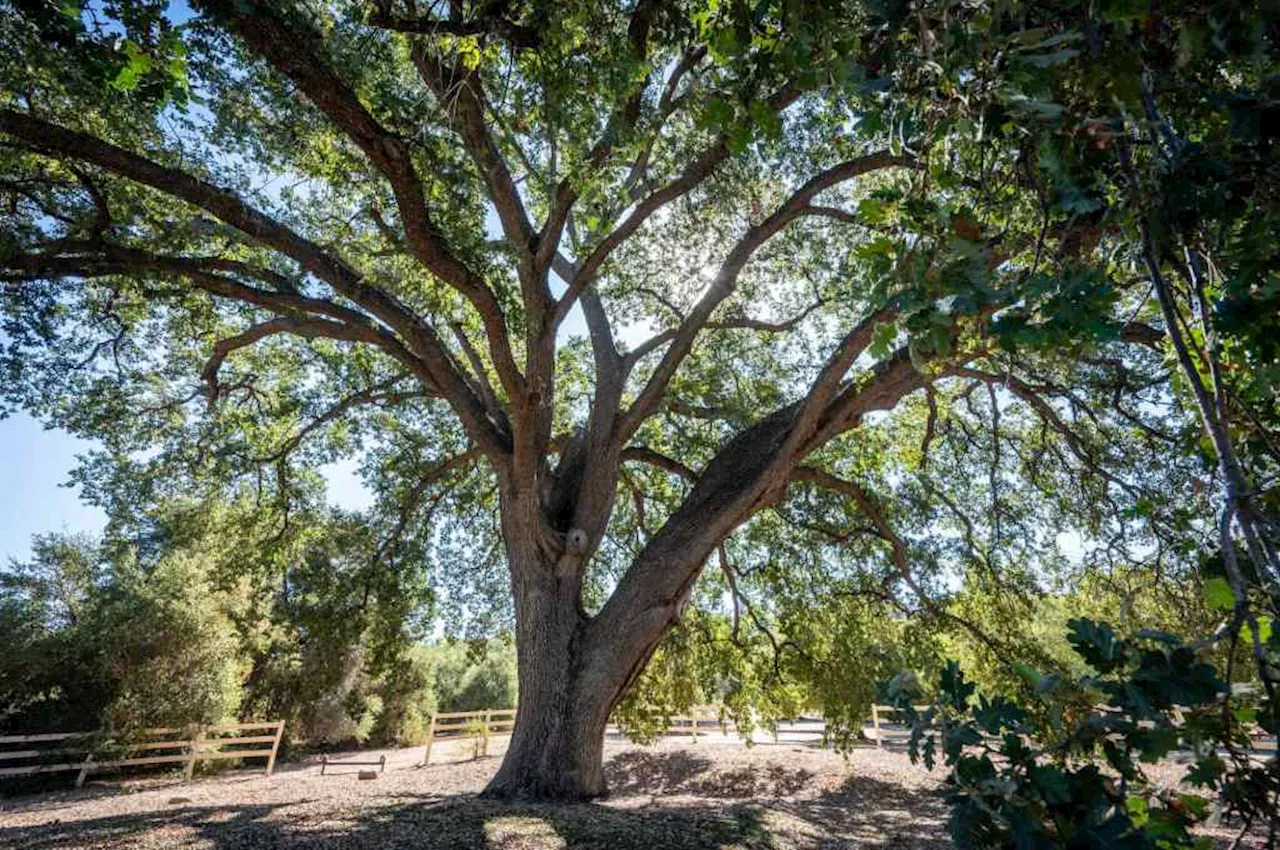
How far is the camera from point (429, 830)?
176 inches

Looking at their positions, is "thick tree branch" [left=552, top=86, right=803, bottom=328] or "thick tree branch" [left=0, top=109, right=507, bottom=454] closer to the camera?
"thick tree branch" [left=0, top=109, right=507, bottom=454]

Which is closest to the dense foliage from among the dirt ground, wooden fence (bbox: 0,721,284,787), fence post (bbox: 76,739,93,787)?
wooden fence (bbox: 0,721,284,787)

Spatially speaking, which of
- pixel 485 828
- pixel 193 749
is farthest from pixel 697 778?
pixel 193 749

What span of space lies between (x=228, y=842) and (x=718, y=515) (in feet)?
14.9

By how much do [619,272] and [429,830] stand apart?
6.13 meters

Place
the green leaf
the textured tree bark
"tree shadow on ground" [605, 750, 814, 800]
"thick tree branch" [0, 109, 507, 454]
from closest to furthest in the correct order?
the green leaf, "thick tree branch" [0, 109, 507, 454], the textured tree bark, "tree shadow on ground" [605, 750, 814, 800]

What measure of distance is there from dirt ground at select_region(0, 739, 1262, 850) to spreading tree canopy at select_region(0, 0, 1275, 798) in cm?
105

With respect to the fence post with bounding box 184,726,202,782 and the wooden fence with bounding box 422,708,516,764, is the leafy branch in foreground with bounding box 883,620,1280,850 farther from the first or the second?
the fence post with bounding box 184,726,202,782

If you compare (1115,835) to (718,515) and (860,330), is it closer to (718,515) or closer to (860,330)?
(860,330)

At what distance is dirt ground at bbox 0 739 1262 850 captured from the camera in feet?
14.3

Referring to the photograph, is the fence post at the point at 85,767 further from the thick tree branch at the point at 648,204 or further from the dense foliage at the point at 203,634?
the thick tree branch at the point at 648,204

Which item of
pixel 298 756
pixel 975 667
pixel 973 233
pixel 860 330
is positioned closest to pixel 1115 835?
pixel 973 233

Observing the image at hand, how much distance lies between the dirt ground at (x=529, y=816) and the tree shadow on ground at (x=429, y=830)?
14mm

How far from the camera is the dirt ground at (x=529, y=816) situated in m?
4.36
